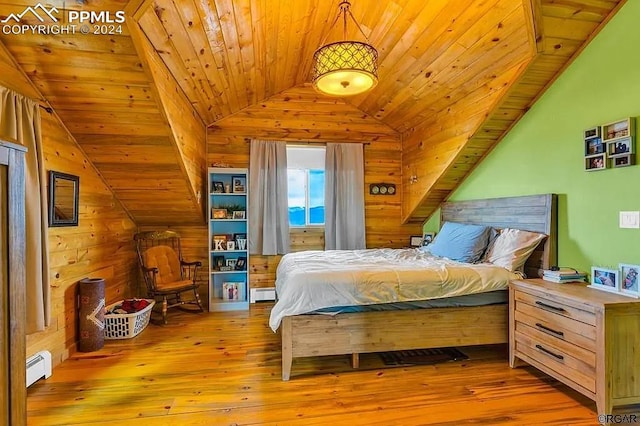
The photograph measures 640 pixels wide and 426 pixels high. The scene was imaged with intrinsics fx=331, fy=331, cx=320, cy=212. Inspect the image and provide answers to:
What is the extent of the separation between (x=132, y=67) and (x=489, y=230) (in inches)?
131

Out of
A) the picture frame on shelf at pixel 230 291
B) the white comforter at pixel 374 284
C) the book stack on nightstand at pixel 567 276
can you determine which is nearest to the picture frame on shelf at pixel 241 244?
the picture frame on shelf at pixel 230 291

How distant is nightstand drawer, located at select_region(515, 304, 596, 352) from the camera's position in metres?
1.92

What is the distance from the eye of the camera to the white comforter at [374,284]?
241 cm

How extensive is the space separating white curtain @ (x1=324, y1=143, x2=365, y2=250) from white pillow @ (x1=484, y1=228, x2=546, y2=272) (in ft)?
6.63

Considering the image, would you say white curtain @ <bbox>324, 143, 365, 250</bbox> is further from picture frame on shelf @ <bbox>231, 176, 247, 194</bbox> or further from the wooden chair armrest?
the wooden chair armrest

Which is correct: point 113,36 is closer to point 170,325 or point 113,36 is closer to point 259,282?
point 170,325

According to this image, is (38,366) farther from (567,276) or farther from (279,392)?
(567,276)

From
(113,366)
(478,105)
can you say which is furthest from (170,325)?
(478,105)

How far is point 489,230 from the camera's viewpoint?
3.23 metres

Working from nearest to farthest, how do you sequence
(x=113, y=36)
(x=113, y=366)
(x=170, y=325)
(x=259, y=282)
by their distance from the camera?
(x=113, y=36) → (x=113, y=366) → (x=170, y=325) → (x=259, y=282)

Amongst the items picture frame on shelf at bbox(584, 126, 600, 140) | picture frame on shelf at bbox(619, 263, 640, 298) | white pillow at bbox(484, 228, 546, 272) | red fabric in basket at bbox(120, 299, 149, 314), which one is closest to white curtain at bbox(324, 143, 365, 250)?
white pillow at bbox(484, 228, 546, 272)

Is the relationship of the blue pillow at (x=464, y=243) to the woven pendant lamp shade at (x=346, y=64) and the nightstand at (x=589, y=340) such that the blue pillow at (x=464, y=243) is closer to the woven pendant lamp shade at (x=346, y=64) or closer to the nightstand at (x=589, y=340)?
the nightstand at (x=589, y=340)

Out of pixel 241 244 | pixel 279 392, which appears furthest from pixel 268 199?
pixel 279 392
